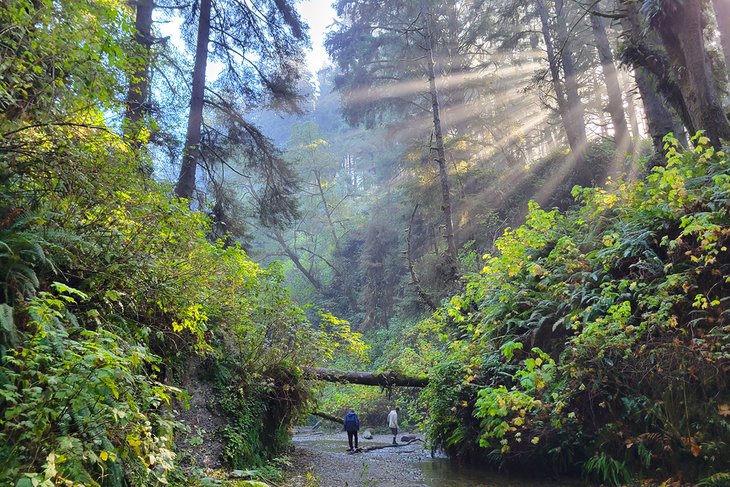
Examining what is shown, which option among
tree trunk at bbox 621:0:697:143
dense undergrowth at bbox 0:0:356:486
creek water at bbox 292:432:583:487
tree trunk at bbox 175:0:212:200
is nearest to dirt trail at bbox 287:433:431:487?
creek water at bbox 292:432:583:487

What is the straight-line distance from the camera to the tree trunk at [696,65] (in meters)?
8.91

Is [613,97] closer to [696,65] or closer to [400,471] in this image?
[696,65]

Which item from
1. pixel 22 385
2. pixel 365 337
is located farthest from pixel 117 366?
pixel 365 337

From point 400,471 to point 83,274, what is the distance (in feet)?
25.5

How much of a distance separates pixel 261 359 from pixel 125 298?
4.33 m

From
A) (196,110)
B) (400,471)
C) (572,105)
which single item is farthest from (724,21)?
(196,110)

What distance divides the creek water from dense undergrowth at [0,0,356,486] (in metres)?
2.61

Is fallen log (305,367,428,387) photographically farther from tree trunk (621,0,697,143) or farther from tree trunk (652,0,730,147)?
tree trunk (621,0,697,143)

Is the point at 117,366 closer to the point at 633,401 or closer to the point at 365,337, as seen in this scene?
the point at 633,401

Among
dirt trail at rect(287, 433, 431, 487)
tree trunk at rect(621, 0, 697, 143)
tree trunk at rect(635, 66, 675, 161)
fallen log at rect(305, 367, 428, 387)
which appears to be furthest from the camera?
tree trunk at rect(635, 66, 675, 161)

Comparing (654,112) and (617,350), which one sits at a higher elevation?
(654,112)

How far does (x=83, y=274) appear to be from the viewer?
5363 millimetres

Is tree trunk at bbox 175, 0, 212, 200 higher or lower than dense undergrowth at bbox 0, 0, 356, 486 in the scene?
higher

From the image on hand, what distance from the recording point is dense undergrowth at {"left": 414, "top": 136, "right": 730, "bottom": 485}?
642cm
